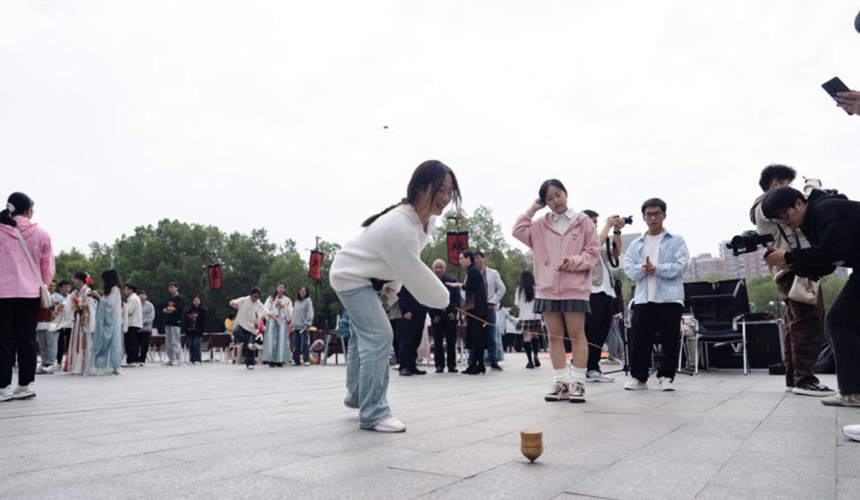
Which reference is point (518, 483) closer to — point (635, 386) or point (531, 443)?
point (531, 443)

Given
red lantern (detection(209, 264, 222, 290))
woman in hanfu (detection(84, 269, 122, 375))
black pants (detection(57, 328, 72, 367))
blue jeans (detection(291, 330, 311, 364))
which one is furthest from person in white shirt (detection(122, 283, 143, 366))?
red lantern (detection(209, 264, 222, 290))

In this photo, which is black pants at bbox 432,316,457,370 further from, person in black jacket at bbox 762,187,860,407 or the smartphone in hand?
the smartphone in hand

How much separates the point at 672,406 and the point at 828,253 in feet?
5.75

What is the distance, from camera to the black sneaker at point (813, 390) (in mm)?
5367

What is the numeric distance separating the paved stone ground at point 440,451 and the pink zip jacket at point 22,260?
1087mm

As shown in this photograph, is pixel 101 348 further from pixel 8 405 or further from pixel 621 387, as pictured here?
pixel 621 387

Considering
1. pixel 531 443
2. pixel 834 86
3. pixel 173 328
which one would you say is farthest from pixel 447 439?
pixel 173 328

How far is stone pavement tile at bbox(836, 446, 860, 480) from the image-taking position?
2.42 metres

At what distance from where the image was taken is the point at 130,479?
96.1 inches

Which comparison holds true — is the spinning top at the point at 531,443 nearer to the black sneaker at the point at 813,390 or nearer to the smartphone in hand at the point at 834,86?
the smartphone in hand at the point at 834,86

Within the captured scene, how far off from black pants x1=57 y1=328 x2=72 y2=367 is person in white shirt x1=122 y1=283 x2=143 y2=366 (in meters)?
1.19

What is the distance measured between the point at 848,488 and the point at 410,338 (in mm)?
7620

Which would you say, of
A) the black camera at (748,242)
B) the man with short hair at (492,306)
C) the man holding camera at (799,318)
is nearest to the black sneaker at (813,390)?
the man holding camera at (799,318)

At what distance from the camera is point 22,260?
19.1 feet
